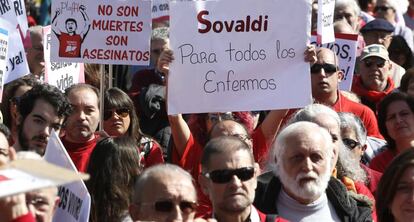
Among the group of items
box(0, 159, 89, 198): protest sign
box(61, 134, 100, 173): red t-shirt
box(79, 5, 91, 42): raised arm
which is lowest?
box(61, 134, 100, 173): red t-shirt

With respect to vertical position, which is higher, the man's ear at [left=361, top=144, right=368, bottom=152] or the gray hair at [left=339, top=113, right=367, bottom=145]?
the gray hair at [left=339, top=113, right=367, bottom=145]

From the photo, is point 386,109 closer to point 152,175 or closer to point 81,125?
→ point 81,125

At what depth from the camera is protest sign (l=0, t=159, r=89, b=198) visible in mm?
3986

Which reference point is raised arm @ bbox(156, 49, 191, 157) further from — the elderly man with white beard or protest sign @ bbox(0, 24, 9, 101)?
protest sign @ bbox(0, 24, 9, 101)

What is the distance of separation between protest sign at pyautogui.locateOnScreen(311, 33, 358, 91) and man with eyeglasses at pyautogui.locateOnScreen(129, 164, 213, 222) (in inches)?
215

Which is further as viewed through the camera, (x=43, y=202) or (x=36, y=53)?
(x=36, y=53)

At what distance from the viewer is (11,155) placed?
516 cm

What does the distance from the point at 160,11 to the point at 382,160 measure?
406 cm

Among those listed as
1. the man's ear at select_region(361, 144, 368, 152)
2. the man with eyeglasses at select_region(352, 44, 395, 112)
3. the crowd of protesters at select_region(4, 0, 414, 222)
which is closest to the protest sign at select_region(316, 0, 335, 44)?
the crowd of protesters at select_region(4, 0, 414, 222)

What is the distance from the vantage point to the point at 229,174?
6.43m

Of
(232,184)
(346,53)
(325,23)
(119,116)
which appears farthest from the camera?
(346,53)

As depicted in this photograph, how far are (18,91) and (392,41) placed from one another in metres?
5.22

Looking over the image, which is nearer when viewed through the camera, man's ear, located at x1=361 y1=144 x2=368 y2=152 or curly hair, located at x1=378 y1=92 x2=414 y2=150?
man's ear, located at x1=361 y1=144 x2=368 y2=152

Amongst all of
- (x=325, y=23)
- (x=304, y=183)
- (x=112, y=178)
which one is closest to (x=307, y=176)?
(x=304, y=183)
